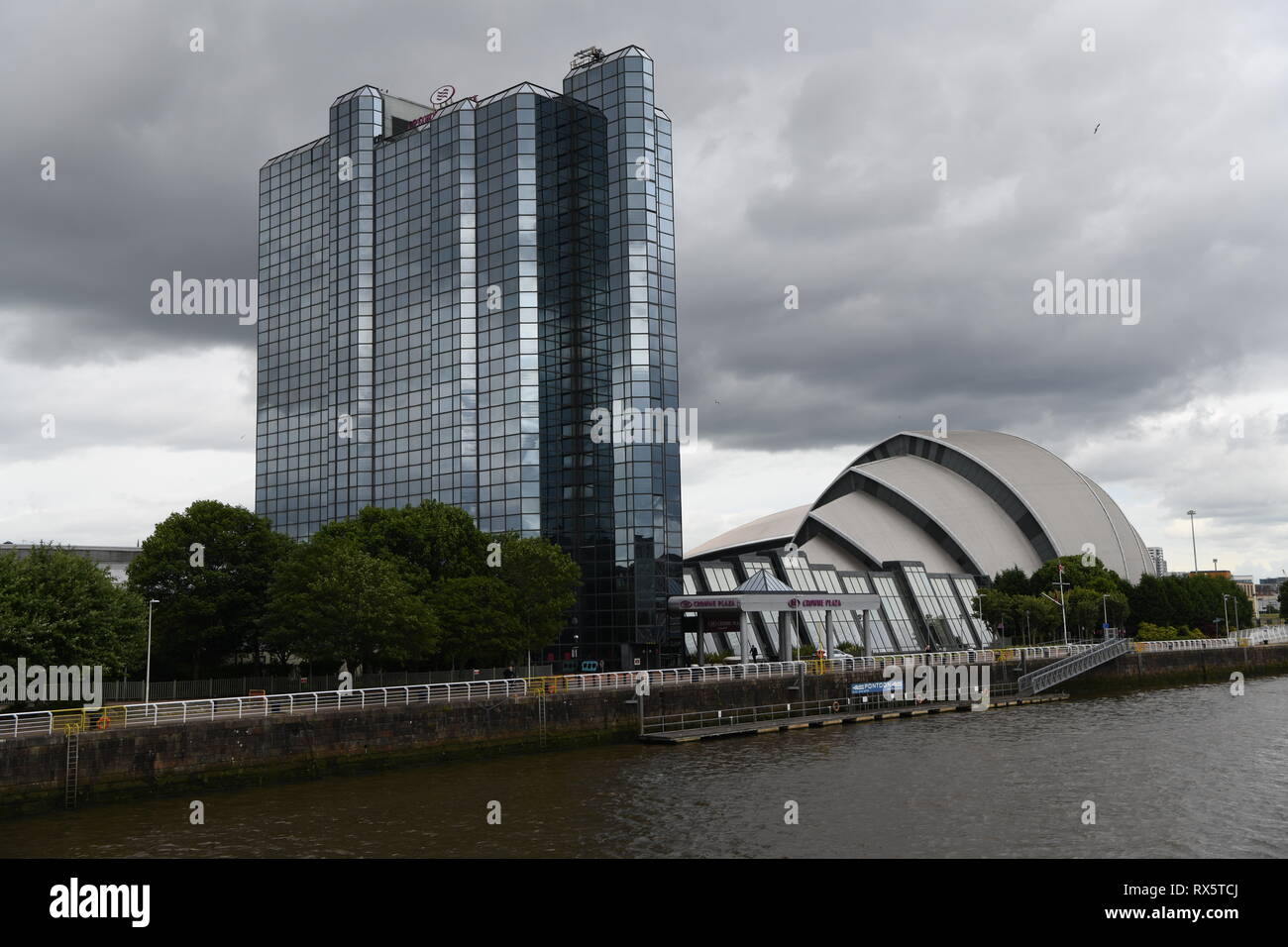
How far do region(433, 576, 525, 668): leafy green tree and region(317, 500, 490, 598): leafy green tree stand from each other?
2.54 meters

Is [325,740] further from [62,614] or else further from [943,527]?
[943,527]

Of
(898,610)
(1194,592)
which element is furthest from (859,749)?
(1194,592)

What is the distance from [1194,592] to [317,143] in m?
121

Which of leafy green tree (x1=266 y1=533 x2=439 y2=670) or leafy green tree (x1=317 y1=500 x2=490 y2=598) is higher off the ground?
leafy green tree (x1=317 y1=500 x2=490 y2=598)

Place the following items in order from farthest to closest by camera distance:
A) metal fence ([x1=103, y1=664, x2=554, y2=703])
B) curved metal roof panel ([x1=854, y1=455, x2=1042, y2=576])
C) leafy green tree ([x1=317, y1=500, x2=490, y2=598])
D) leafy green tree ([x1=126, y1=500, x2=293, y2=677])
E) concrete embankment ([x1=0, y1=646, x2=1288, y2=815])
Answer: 1. curved metal roof panel ([x1=854, y1=455, x2=1042, y2=576])
2. leafy green tree ([x1=317, y1=500, x2=490, y2=598])
3. leafy green tree ([x1=126, y1=500, x2=293, y2=677])
4. metal fence ([x1=103, y1=664, x2=554, y2=703])
5. concrete embankment ([x1=0, y1=646, x2=1288, y2=815])

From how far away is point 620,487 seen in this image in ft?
303

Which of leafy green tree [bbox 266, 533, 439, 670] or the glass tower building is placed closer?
leafy green tree [bbox 266, 533, 439, 670]

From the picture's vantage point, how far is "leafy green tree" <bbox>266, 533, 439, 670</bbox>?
187ft

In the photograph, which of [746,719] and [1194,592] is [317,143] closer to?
[746,719]

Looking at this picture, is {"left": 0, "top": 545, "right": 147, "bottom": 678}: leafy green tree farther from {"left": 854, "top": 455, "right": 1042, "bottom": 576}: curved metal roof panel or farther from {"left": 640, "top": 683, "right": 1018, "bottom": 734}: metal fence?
{"left": 854, "top": 455, "right": 1042, "bottom": 576}: curved metal roof panel
